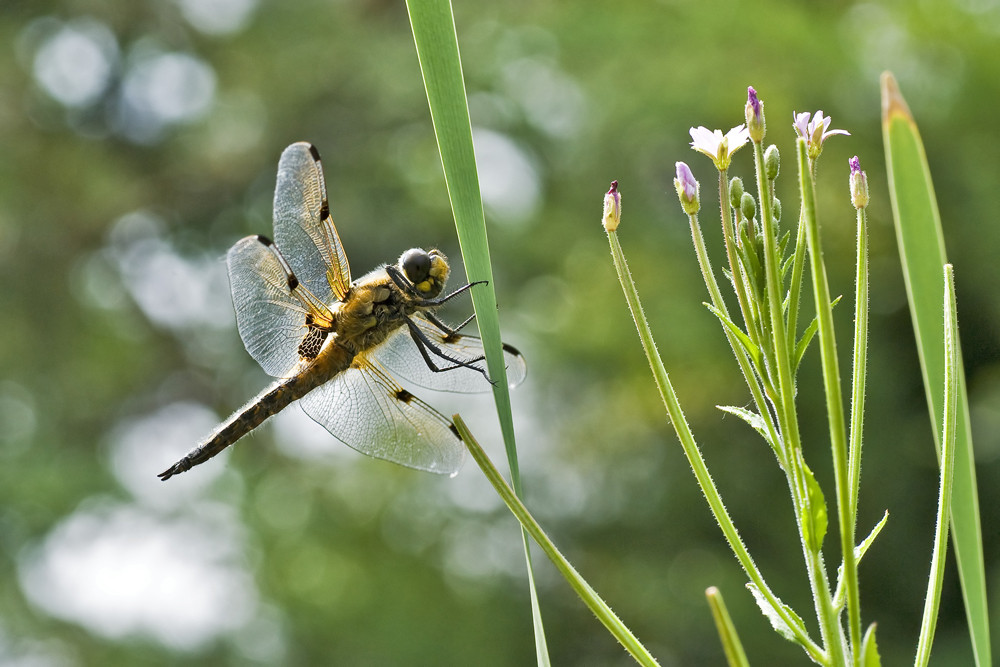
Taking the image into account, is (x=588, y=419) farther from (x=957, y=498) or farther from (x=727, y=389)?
(x=957, y=498)

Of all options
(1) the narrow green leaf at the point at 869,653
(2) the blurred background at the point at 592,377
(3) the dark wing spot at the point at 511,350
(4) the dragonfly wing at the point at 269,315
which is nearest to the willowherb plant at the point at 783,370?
(1) the narrow green leaf at the point at 869,653

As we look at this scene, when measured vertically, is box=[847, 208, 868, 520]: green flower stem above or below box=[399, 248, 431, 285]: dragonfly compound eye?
below

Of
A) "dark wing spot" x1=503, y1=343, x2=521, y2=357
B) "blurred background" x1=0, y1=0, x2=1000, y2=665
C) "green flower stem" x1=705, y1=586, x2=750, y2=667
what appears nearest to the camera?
"green flower stem" x1=705, y1=586, x2=750, y2=667

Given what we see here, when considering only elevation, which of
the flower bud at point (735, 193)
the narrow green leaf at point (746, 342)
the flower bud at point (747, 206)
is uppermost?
the flower bud at point (735, 193)

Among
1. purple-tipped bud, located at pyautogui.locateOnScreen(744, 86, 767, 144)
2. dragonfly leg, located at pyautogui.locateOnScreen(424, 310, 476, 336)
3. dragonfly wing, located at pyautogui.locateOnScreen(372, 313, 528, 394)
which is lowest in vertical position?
dragonfly wing, located at pyautogui.locateOnScreen(372, 313, 528, 394)

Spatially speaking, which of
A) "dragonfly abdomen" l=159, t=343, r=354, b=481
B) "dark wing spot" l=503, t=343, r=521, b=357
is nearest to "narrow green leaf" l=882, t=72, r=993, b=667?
"dark wing spot" l=503, t=343, r=521, b=357

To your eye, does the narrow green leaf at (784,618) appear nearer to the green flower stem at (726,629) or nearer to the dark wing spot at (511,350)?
the green flower stem at (726,629)

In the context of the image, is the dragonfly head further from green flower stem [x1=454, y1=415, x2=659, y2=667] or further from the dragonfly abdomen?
green flower stem [x1=454, y1=415, x2=659, y2=667]
